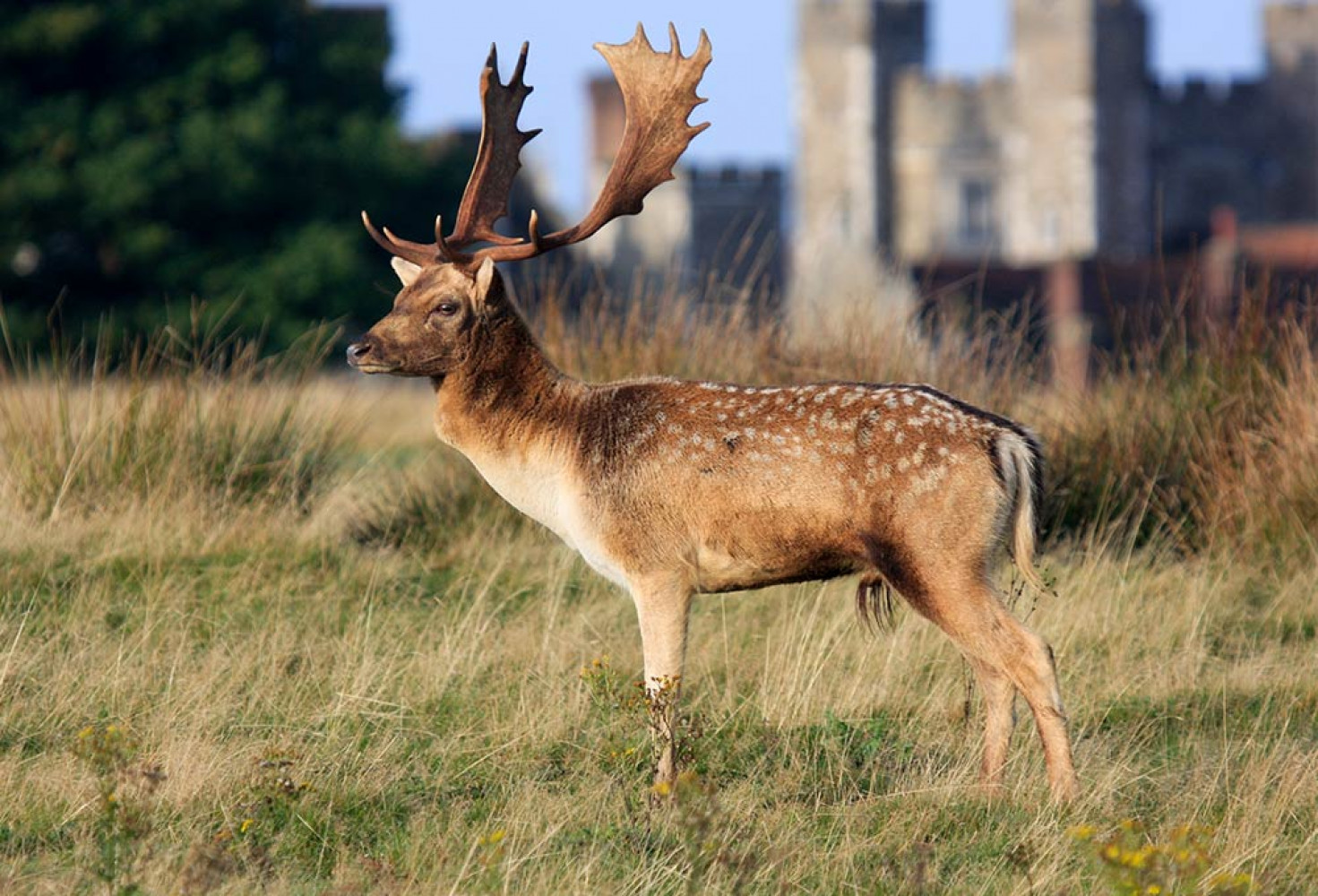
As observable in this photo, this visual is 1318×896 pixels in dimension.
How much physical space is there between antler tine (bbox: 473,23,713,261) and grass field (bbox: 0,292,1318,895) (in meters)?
1.62

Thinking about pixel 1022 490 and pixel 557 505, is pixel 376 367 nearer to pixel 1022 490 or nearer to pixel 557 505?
pixel 557 505

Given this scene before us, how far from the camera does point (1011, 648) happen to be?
5.23 m

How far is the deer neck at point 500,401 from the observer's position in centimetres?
581

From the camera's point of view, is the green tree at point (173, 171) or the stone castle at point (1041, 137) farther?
the stone castle at point (1041, 137)

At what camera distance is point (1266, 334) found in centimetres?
896

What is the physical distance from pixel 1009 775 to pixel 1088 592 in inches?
85.3

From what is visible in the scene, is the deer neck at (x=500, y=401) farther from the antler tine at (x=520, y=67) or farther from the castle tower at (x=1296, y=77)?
the castle tower at (x=1296, y=77)

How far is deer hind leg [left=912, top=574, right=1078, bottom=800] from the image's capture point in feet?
17.1

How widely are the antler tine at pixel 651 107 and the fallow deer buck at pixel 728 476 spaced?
359 mm

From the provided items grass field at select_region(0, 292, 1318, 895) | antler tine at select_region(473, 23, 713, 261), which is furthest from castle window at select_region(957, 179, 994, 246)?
antler tine at select_region(473, 23, 713, 261)

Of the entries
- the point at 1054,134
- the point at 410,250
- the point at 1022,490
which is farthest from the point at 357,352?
the point at 1054,134

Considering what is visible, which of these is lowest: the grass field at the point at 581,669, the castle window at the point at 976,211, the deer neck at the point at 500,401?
the castle window at the point at 976,211

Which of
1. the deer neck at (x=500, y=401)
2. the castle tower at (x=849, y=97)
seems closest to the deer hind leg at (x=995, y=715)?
the deer neck at (x=500, y=401)

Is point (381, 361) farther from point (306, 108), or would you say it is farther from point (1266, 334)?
point (306, 108)
